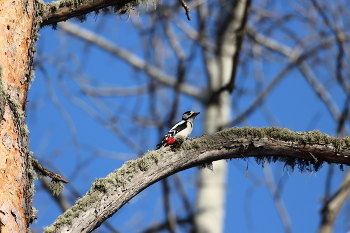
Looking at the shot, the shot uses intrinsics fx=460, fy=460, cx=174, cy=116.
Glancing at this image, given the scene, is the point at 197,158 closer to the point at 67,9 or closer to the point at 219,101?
the point at 67,9

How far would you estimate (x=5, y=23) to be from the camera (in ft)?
8.45

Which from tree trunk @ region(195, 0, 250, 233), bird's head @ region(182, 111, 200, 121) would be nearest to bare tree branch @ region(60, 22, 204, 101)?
tree trunk @ region(195, 0, 250, 233)

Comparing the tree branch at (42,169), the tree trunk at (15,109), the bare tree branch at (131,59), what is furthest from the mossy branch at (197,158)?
the bare tree branch at (131,59)

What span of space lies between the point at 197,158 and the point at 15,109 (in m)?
1.03

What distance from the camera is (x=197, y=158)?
8.64 feet

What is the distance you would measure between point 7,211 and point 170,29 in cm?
541

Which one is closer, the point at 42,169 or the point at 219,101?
the point at 42,169

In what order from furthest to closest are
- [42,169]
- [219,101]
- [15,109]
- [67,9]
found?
1. [219,101]
2. [67,9]
3. [42,169]
4. [15,109]

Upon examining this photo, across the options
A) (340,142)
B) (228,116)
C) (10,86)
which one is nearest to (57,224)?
(10,86)

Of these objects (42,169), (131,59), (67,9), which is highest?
(131,59)

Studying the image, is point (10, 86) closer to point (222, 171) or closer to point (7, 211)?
point (7, 211)

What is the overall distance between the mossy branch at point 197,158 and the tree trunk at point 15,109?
0.64 ft

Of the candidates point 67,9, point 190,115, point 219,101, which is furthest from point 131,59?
point 67,9

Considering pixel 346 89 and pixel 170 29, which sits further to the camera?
pixel 170 29
